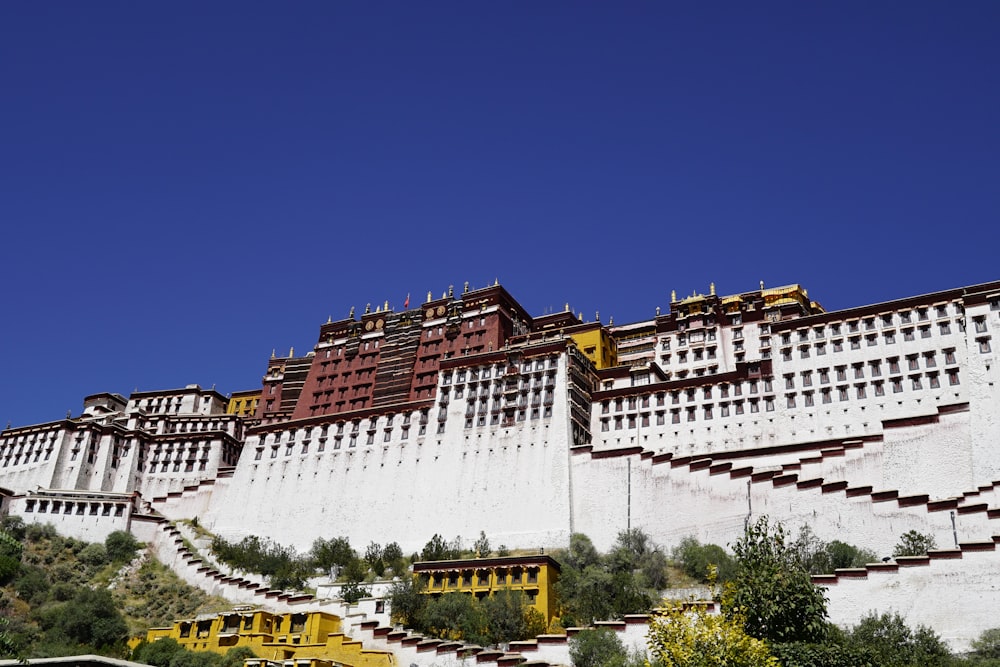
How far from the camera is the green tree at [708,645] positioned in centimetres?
2594

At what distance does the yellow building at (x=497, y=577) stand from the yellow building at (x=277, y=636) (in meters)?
6.38

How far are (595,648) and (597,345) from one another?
40257mm

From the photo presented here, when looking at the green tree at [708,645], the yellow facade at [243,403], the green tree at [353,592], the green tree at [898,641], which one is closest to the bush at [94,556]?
the green tree at [353,592]

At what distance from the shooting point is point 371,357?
272ft

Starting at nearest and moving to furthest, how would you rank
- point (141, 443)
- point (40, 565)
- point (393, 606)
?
point (393, 606), point (40, 565), point (141, 443)

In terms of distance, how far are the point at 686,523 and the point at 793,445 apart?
8397mm

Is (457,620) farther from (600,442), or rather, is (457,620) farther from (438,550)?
(600,442)

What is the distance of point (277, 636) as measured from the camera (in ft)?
148

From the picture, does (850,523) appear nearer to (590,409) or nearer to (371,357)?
(590,409)

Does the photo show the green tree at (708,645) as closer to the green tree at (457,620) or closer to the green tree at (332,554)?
the green tree at (457,620)

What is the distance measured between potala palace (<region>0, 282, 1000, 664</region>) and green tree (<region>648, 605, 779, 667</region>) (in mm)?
12734

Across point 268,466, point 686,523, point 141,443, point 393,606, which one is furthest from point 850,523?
point 141,443

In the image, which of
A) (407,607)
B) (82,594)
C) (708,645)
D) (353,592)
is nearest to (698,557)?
(407,607)

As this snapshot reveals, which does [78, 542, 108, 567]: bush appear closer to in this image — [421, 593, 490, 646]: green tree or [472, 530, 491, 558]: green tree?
[472, 530, 491, 558]: green tree
